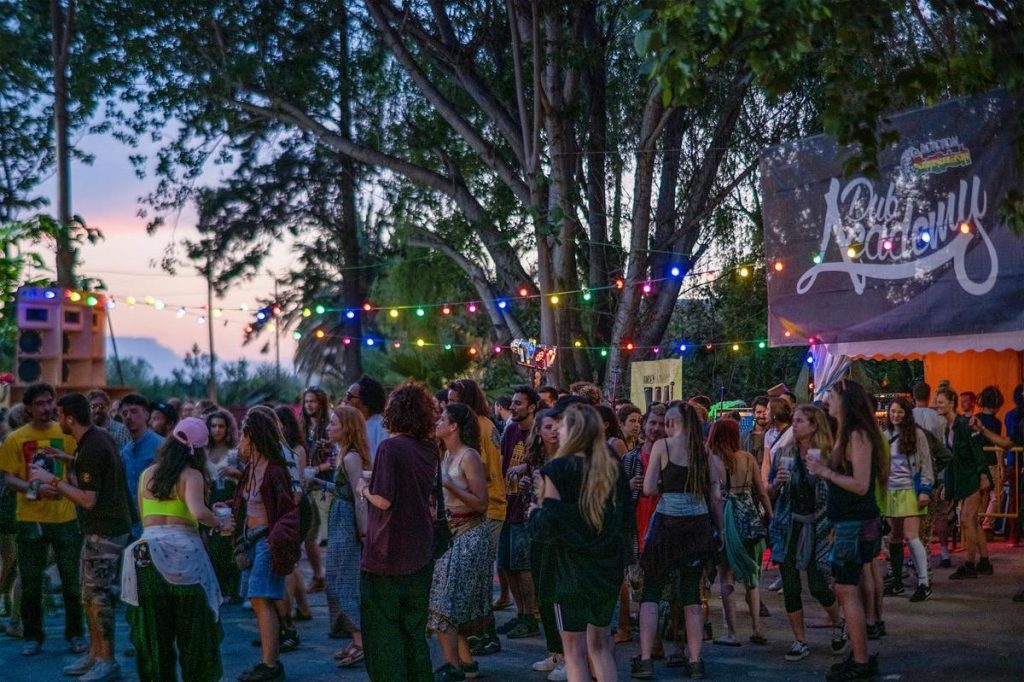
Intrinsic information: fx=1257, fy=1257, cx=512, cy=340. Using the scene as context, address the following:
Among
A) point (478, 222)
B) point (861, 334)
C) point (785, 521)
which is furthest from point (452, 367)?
point (785, 521)

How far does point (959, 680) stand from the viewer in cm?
802

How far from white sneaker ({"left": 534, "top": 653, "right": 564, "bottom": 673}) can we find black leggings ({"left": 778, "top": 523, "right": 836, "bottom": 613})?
1.70 meters

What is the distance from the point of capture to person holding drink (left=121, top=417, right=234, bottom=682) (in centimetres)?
673

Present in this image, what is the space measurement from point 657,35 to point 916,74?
158 centimetres

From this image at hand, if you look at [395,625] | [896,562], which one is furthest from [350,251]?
[395,625]

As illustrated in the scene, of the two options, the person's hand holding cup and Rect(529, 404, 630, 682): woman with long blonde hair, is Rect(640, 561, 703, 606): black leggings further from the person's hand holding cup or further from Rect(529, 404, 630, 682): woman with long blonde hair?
the person's hand holding cup

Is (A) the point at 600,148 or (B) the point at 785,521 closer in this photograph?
(B) the point at 785,521

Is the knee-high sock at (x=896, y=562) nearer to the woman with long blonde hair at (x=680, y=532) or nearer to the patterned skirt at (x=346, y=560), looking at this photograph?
the woman with long blonde hair at (x=680, y=532)

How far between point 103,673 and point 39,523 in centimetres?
140

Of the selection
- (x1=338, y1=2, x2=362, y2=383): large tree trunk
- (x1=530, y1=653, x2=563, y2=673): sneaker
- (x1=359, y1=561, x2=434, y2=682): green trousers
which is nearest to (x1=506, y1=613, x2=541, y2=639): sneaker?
(x1=530, y1=653, x2=563, y2=673): sneaker

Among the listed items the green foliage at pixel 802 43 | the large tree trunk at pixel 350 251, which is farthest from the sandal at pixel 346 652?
the large tree trunk at pixel 350 251

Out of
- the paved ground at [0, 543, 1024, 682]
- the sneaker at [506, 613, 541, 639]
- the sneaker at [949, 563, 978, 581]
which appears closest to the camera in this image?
the paved ground at [0, 543, 1024, 682]

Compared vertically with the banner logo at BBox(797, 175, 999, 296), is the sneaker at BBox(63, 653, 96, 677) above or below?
below

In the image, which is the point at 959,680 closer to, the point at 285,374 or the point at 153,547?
the point at 153,547
